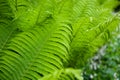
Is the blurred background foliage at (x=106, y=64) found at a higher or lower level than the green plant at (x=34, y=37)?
higher

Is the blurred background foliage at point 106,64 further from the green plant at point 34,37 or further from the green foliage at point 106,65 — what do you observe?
the green plant at point 34,37

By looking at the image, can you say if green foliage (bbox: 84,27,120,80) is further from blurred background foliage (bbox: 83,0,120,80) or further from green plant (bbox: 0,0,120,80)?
green plant (bbox: 0,0,120,80)

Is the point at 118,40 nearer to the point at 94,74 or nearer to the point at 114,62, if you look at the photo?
the point at 114,62

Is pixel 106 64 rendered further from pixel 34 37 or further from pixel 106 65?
pixel 34 37

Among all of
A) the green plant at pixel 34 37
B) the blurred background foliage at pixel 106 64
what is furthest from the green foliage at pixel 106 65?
the green plant at pixel 34 37

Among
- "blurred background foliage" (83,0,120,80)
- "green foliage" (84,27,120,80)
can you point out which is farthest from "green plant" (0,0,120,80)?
"green foliage" (84,27,120,80)

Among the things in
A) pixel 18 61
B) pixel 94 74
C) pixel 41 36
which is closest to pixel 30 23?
pixel 41 36

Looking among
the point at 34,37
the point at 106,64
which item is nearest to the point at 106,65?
the point at 106,64

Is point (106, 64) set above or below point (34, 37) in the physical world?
above
